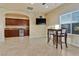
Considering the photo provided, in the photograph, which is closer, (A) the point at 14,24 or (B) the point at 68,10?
(B) the point at 68,10

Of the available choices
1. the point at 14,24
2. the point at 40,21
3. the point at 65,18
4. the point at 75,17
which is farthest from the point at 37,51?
the point at 14,24

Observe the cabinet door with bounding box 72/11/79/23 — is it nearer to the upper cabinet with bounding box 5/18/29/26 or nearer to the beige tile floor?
the beige tile floor

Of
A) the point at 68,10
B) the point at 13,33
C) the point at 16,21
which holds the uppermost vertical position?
the point at 68,10

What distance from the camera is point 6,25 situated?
9938 mm

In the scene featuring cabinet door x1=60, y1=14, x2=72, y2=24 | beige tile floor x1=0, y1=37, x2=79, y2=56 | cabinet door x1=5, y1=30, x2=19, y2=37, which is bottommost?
beige tile floor x1=0, y1=37, x2=79, y2=56

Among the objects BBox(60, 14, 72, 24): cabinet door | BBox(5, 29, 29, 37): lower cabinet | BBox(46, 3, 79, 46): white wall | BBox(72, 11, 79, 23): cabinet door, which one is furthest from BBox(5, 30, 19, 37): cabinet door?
BBox(72, 11, 79, 23): cabinet door

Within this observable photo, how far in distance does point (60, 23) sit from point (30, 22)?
3967 millimetres

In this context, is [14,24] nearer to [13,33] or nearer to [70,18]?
[13,33]

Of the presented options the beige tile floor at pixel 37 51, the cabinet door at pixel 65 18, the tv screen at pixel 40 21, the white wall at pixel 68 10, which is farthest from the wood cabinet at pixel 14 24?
the cabinet door at pixel 65 18

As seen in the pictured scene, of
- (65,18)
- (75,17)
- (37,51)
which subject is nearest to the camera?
(37,51)

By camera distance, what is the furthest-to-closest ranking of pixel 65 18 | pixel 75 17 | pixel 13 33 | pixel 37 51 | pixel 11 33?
pixel 13 33, pixel 11 33, pixel 65 18, pixel 75 17, pixel 37 51

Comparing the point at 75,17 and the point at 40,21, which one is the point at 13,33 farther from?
the point at 75,17

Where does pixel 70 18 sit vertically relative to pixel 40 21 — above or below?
below

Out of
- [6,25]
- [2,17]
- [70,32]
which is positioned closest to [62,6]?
[70,32]
